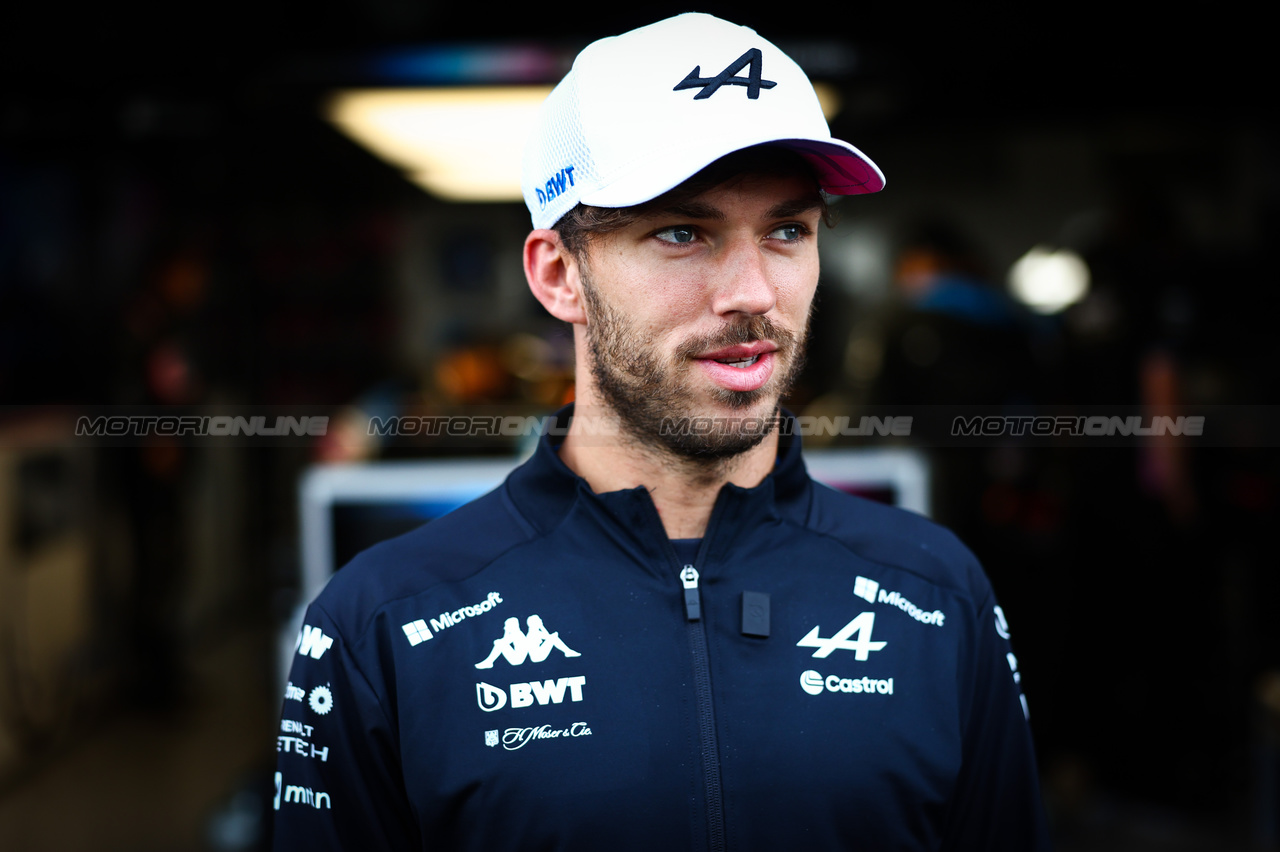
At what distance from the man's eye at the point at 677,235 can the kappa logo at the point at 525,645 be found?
1.44 ft

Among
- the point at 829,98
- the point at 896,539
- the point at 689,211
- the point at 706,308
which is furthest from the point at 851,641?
the point at 829,98

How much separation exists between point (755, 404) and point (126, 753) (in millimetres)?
3758

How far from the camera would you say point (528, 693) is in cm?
109

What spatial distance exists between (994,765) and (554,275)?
2.59ft

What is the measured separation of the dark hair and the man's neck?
0.76 feet

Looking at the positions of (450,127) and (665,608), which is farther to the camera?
(450,127)

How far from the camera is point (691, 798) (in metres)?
1.06

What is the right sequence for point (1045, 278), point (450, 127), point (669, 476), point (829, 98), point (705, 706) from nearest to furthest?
point (705, 706), point (669, 476), point (829, 98), point (450, 127), point (1045, 278)

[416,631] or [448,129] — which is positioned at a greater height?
[448,129]

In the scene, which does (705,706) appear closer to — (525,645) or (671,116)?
(525,645)

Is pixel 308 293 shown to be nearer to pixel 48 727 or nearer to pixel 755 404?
pixel 48 727

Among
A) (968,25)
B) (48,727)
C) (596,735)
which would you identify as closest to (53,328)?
(48,727)

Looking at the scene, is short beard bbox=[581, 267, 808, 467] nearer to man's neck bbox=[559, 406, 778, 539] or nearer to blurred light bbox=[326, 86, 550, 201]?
man's neck bbox=[559, 406, 778, 539]

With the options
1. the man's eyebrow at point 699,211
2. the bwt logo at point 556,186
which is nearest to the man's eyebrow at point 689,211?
the man's eyebrow at point 699,211
